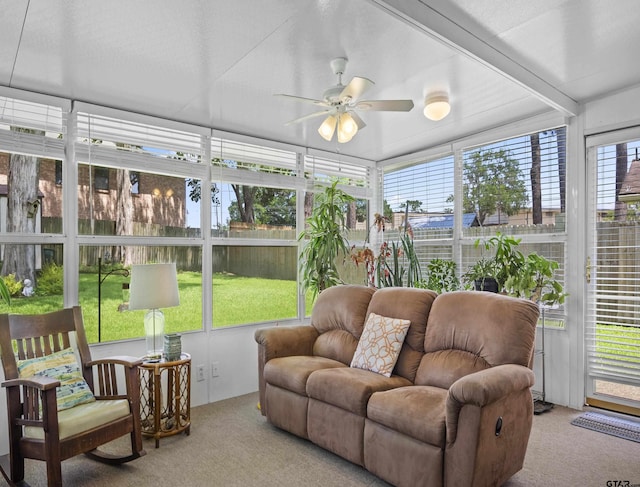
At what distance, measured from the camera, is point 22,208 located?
3.22 meters

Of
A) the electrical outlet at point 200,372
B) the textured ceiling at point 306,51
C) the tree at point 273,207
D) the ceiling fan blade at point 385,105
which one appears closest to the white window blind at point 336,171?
the tree at point 273,207

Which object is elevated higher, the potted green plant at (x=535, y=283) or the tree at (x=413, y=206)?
the tree at (x=413, y=206)

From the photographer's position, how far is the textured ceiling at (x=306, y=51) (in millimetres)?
2143

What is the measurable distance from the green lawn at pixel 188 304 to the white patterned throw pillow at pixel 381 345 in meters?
1.61

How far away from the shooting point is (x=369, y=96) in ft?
11.0

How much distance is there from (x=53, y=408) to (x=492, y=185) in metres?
4.02

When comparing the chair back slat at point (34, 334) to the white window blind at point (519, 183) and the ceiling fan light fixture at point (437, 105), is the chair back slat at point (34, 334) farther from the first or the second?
the white window blind at point (519, 183)

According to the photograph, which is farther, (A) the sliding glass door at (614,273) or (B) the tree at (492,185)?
(B) the tree at (492,185)

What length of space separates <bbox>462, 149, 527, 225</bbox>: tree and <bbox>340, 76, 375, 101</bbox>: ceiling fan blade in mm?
2206

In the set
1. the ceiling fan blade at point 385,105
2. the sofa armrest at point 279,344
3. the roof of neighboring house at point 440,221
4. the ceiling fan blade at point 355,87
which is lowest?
the sofa armrest at point 279,344

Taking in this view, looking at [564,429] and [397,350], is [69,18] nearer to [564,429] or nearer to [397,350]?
[397,350]

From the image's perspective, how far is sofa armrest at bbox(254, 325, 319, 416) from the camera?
3438 millimetres

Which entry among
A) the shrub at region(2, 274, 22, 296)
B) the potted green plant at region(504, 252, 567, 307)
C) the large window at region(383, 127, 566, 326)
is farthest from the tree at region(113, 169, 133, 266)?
the potted green plant at region(504, 252, 567, 307)

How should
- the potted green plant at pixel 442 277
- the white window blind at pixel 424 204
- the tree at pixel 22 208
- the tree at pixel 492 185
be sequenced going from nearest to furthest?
the tree at pixel 22 208
the tree at pixel 492 185
the potted green plant at pixel 442 277
the white window blind at pixel 424 204
